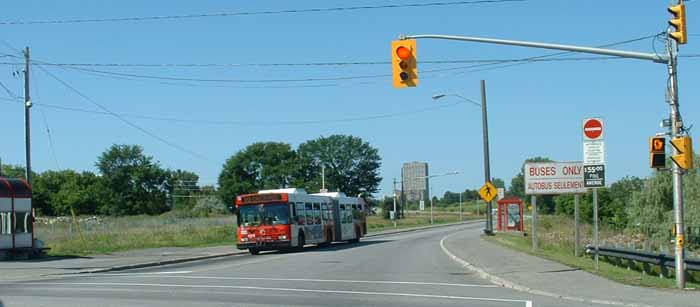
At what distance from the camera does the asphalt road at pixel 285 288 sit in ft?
49.5

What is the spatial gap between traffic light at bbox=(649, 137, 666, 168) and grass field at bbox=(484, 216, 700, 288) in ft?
8.26

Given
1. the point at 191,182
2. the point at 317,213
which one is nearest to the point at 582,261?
the point at 317,213

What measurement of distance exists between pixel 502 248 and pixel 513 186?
380ft

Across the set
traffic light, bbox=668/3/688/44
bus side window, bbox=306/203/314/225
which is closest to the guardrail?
traffic light, bbox=668/3/688/44

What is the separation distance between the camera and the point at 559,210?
85.1m

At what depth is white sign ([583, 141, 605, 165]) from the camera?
19078mm

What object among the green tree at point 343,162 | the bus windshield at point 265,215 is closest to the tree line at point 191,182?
the green tree at point 343,162

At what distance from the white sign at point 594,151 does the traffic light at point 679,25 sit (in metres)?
3.83

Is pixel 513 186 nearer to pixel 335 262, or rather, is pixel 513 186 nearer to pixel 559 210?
pixel 559 210

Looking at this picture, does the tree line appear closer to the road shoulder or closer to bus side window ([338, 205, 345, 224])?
bus side window ([338, 205, 345, 224])

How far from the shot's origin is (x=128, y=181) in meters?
127

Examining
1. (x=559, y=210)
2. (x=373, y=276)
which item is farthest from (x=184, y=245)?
(x=559, y=210)

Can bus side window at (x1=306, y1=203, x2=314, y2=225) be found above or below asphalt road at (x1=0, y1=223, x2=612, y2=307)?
above

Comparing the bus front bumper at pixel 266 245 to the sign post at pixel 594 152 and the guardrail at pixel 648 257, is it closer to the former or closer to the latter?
the guardrail at pixel 648 257
